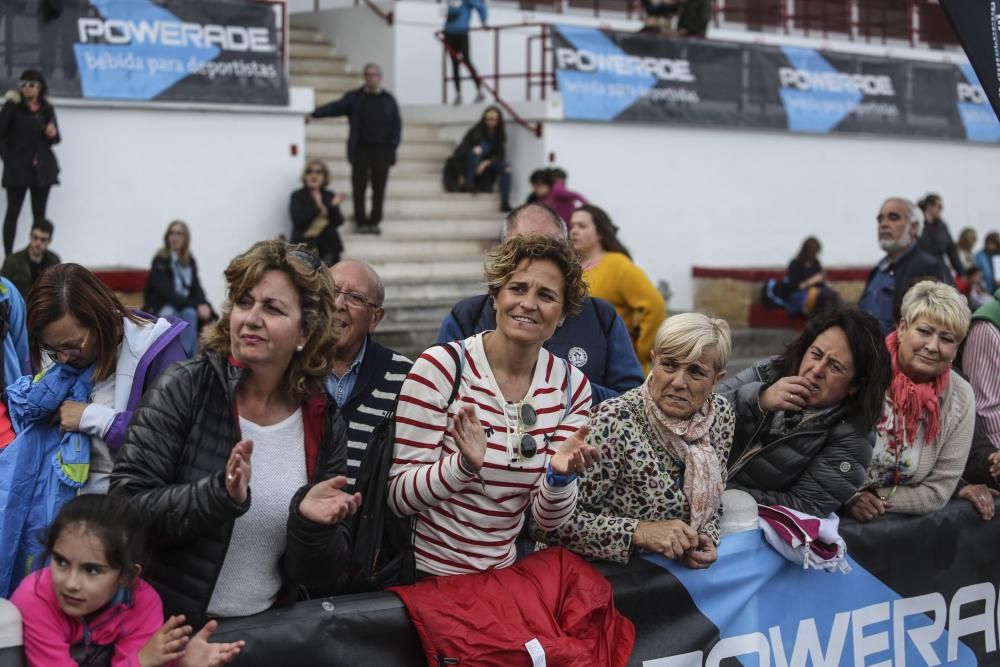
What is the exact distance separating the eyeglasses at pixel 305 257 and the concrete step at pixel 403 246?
1226 cm

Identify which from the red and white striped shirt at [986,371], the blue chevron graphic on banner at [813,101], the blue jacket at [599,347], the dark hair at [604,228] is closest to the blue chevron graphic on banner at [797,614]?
the blue jacket at [599,347]

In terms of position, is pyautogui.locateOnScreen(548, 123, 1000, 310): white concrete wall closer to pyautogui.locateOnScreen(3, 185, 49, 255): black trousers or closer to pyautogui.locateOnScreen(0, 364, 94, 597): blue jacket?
pyautogui.locateOnScreen(3, 185, 49, 255): black trousers

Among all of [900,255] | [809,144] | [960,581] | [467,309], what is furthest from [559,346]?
[809,144]

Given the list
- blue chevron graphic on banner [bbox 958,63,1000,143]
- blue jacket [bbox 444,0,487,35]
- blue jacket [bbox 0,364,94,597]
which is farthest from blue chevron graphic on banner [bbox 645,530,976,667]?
blue chevron graphic on banner [bbox 958,63,1000,143]

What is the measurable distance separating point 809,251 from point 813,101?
4142 mm

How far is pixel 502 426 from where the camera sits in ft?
14.6

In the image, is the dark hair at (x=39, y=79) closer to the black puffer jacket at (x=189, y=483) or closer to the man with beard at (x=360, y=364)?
the man with beard at (x=360, y=364)

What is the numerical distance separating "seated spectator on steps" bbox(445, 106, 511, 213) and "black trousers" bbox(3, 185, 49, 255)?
19.4 feet

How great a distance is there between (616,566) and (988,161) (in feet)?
73.0

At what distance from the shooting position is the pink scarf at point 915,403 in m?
5.95

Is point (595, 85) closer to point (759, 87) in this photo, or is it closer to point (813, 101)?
point (759, 87)

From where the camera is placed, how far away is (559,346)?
5.86 m

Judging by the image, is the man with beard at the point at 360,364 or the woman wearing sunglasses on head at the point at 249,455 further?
the man with beard at the point at 360,364

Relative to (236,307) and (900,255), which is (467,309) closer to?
(236,307)
